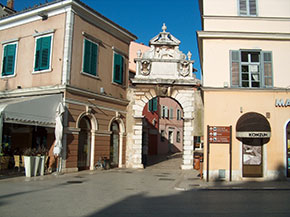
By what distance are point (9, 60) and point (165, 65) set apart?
9888mm

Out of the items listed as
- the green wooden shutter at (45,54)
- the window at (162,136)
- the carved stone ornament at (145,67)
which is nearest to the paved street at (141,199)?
the green wooden shutter at (45,54)

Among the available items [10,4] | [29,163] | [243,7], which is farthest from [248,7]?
[10,4]

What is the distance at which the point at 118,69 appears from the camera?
826 inches

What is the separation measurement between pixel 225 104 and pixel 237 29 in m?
3.67

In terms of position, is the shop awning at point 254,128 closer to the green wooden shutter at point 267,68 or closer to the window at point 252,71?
the window at point 252,71

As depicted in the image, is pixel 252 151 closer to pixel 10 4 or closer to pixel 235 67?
pixel 235 67

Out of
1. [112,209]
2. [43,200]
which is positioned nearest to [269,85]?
[112,209]

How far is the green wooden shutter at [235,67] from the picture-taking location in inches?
570

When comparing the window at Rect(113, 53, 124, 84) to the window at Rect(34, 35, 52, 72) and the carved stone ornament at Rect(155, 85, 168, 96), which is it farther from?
the window at Rect(34, 35, 52, 72)

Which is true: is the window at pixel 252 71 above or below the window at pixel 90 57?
below

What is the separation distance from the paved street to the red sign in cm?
202

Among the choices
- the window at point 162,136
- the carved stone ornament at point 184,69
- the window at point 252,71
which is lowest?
the window at point 162,136

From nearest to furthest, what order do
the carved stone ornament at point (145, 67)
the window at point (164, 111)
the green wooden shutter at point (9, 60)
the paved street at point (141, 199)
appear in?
the paved street at point (141, 199) → the green wooden shutter at point (9, 60) → the carved stone ornament at point (145, 67) → the window at point (164, 111)

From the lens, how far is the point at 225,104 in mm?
14289
